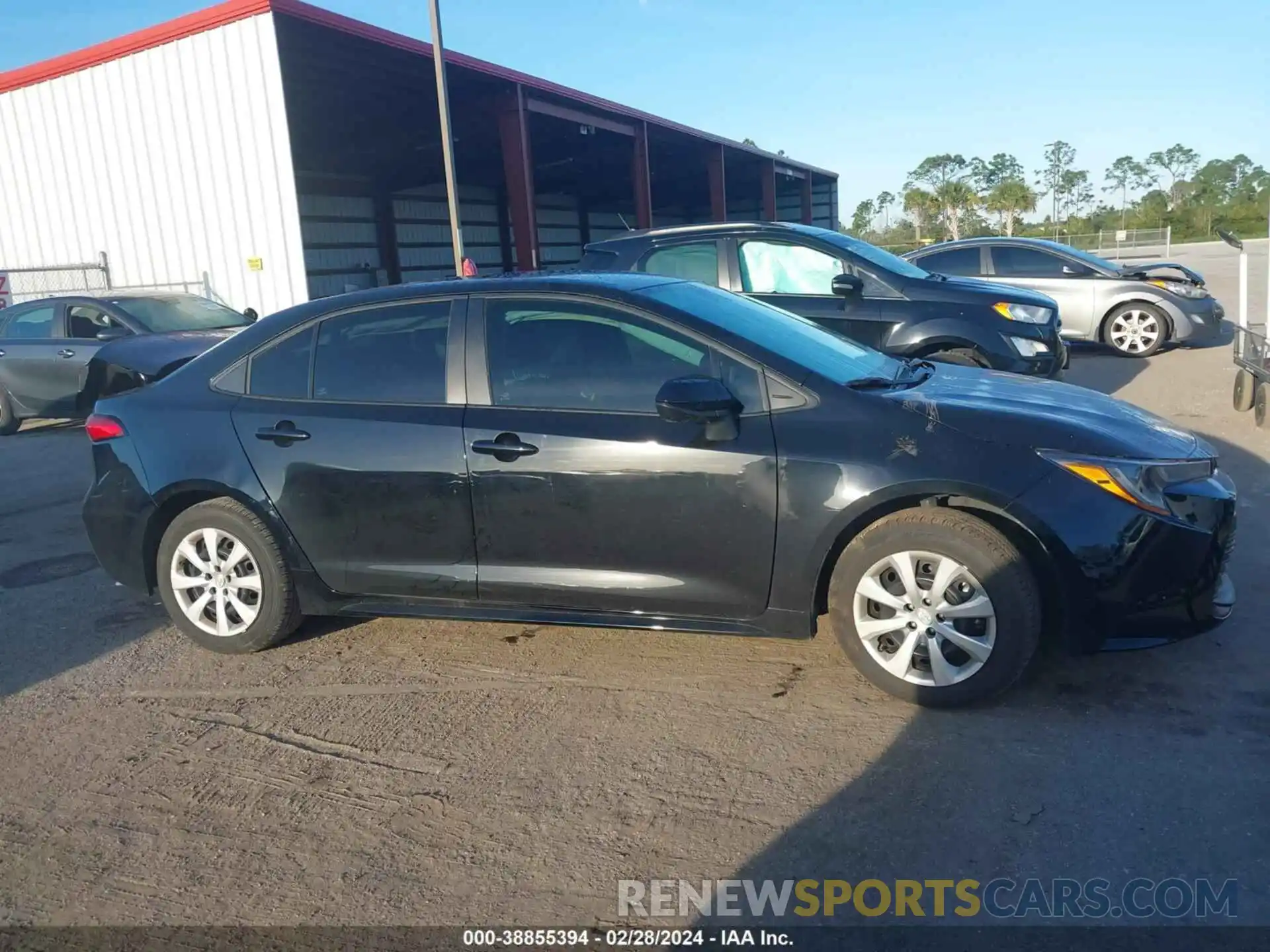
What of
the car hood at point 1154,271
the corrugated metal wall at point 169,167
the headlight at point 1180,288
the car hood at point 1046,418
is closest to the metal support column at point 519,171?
the corrugated metal wall at point 169,167

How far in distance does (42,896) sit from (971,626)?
10.1 ft

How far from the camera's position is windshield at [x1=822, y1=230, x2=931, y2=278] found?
320 inches

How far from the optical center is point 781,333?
432 cm

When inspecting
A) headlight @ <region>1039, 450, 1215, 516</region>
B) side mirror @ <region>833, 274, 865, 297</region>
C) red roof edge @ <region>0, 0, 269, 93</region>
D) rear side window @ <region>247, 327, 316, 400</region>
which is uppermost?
red roof edge @ <region>0, 0, 269, 93</region>

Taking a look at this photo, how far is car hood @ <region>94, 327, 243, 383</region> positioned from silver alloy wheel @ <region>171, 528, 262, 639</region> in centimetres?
551

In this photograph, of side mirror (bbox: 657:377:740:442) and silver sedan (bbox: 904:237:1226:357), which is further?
silver sedan (bbox: 904:237:1226:357)

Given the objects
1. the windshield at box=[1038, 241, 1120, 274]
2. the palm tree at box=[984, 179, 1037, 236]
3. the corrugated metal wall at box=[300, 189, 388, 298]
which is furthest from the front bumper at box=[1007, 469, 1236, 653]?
the palm tree at box=[984, 179, 1037, 236]

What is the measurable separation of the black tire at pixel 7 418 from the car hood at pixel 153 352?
1.89 metres

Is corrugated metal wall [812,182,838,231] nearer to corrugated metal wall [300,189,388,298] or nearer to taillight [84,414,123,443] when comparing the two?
corrugated metal wall [300,189,388,298]

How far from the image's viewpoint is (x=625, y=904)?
2750 millimetres

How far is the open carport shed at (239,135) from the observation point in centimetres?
1523

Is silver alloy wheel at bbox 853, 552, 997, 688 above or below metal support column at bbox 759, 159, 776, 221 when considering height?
below

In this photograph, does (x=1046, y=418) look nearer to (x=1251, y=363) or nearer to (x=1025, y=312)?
(x=1025, y=312)

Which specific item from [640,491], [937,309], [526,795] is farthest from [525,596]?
[937,309]
